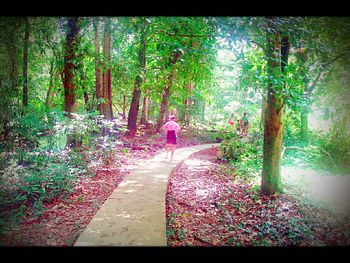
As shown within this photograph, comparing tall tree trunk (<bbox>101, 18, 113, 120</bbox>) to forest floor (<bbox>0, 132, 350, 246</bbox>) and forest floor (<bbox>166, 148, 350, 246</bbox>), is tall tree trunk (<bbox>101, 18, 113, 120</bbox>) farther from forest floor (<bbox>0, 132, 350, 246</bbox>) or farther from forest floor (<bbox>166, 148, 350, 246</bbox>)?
forest floor (<bbox>166, 148, 350, 246</bbox>)

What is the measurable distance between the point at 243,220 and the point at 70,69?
7.05m

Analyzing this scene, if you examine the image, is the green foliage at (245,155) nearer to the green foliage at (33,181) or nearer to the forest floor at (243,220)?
the forest floor at (243,220)

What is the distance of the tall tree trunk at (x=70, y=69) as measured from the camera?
7.41 meters

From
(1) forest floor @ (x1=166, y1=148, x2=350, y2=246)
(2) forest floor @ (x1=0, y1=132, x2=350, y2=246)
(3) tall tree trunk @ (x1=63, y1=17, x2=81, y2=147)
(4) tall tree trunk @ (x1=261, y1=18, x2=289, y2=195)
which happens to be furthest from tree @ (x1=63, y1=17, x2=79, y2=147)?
(4) tall tree trunk @ (x1=261, y1=18, x2=289, y2=195)

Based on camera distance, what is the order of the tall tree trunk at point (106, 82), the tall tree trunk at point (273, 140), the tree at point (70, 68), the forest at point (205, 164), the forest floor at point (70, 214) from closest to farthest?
the forest floor at point (70, 214) → the forest at point (205, 164) → the tall tree trunk at point (273, 140) → the tree at point (70, 68) → the tall tree trunk at point (106, 82)

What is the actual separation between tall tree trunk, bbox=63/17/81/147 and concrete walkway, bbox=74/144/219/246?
3.09 meters

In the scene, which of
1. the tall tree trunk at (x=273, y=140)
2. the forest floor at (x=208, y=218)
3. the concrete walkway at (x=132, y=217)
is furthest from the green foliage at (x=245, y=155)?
the concrete walkway at (x=132, y=217)

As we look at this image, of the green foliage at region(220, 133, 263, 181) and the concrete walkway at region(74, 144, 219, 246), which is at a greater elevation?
the green foliage at region(220, 133, 263, 181)

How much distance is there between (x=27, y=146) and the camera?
17.0 ft

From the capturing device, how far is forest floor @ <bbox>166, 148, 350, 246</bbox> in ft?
13.7

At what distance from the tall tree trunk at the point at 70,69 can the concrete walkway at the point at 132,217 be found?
122 inches

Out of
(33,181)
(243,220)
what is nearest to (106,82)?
(33,181)

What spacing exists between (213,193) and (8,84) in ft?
18.8
